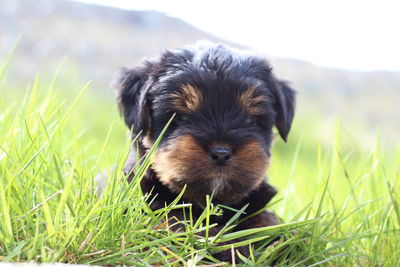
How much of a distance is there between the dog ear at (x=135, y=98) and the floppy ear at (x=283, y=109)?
100cm

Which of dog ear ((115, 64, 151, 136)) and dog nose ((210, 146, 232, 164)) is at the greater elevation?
dog ear ((115, 64, 151, 136))

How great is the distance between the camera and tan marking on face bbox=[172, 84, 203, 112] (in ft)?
11.6

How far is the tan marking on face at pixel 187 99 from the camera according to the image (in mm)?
3529

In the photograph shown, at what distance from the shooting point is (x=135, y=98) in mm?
3930

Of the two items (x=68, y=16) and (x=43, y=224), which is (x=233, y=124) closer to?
(x=43, y=224)

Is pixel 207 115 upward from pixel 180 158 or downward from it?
upward

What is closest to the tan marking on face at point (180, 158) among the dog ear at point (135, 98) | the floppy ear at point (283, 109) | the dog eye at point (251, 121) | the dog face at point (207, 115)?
the dog face at point (207, 115)

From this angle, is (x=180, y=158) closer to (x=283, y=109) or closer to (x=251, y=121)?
(x=251, y=121)

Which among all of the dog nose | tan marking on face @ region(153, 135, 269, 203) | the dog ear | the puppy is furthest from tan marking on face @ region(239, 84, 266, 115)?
the dog ear

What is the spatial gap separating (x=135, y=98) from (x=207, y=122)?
715 mm

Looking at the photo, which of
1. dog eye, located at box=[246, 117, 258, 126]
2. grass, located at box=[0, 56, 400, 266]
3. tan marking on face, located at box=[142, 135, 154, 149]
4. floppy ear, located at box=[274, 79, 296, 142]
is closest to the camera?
grass, located at box=[0, 56, 400, 266]

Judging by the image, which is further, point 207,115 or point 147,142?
point 147,142

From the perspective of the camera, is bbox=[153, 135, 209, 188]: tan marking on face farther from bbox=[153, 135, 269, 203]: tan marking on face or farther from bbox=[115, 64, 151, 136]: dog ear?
bbox=[115, 64, 151, 136]: dog ear

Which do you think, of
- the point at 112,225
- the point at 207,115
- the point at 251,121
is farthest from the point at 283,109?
the point at 112,225
